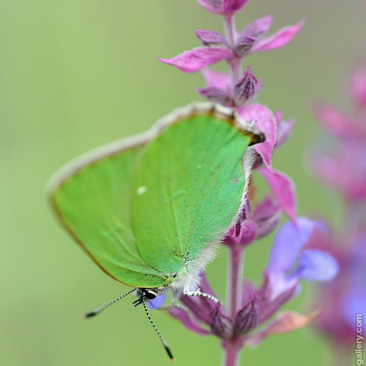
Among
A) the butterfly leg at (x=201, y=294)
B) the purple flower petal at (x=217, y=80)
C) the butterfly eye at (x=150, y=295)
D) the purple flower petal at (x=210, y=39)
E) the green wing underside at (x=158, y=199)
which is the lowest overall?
the butterfly leg at (x=201, y=294)

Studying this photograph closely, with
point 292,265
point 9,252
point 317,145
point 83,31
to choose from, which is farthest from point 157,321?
point 83,31

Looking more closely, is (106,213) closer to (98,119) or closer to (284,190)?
(284,190)

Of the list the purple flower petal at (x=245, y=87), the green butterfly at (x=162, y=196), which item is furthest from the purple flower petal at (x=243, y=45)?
the green butterfly at (x=162, y=196)

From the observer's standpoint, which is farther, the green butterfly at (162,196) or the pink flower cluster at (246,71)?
the pink flower cluster at (246,71)

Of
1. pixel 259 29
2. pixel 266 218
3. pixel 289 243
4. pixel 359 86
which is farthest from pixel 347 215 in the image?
pixel 259 29

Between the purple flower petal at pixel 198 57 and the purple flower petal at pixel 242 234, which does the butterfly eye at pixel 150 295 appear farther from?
the purple flower petal at pixel 198 57

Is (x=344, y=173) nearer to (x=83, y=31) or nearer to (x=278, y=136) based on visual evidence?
(x=278, y=136)

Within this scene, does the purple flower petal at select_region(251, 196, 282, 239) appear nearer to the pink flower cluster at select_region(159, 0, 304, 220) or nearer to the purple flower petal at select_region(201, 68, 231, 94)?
the pink flower cluster at select_region(159, 0, 304, 220)
